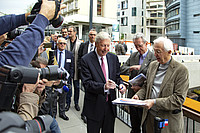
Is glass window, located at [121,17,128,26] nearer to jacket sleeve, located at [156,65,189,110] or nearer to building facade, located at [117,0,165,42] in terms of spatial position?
building facade, located at [117,0,165,42]

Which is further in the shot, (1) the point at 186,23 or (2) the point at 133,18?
(2) the point at 133,18

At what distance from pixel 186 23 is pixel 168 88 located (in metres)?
48.7

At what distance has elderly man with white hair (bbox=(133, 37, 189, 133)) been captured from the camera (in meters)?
2.35

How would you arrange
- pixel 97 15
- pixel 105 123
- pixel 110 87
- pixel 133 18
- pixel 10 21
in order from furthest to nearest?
pixel 133 18 < pixel 97 15 < pixel 105 123 < pixel 110 87 < pixel 10 21

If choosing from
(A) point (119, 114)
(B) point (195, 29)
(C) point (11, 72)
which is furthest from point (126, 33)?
(C) point (11, 72)

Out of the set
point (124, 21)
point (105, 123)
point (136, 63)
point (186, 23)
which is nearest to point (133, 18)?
point (124, 21)

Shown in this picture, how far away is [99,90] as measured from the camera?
2.79m

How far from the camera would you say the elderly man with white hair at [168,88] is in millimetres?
2350

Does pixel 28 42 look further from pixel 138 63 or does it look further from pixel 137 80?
pixel 138 63

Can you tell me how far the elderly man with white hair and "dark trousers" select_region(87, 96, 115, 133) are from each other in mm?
706

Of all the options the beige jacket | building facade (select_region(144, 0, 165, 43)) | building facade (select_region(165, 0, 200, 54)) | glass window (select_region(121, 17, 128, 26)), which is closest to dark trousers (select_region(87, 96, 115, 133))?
the beige jacket

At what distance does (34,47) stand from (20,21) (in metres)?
0.51

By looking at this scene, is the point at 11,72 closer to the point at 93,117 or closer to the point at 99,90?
the point at 99,90

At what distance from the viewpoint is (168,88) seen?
2.42 m
